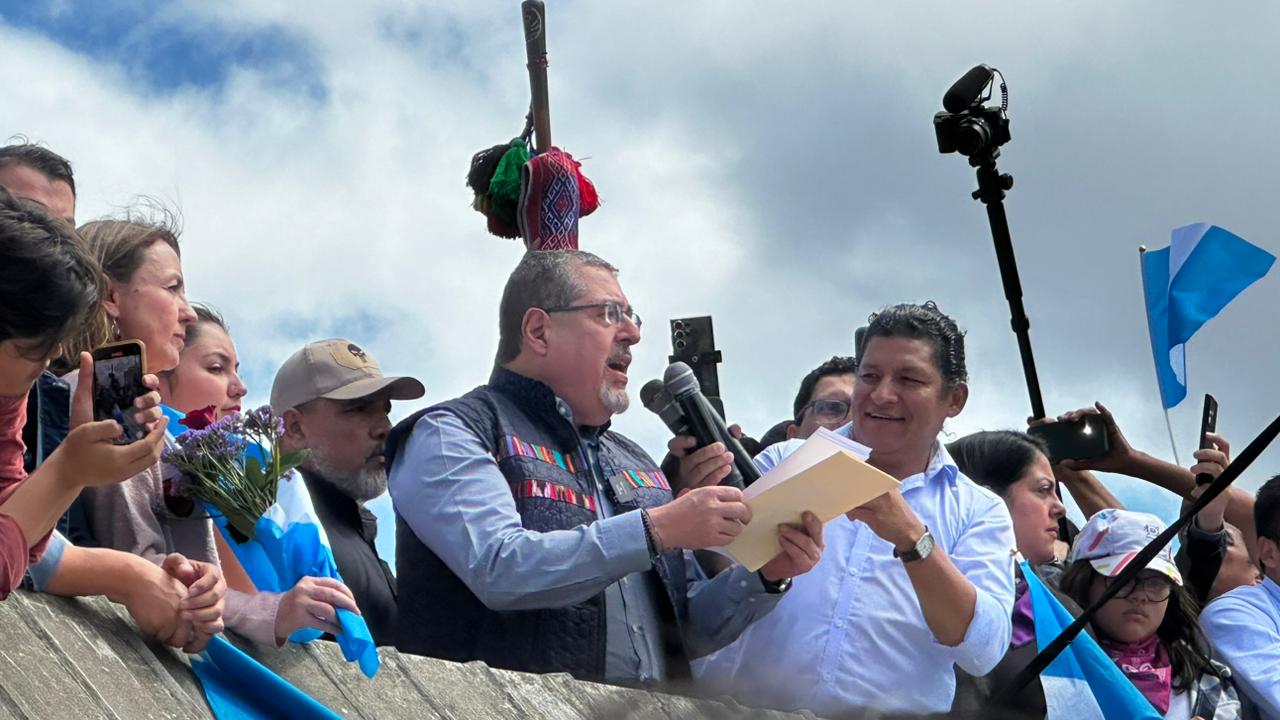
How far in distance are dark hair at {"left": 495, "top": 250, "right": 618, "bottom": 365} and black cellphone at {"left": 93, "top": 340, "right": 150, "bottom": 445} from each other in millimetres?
1684

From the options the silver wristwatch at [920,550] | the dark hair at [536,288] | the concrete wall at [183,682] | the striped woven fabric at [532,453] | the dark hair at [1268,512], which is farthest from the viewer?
the dark hair at [1268,512]

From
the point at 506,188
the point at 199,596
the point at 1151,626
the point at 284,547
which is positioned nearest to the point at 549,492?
the point at 284,547

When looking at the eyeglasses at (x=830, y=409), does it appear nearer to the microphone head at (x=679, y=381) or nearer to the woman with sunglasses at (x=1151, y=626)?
the woman with sunglasses at (x=1151, y=626)

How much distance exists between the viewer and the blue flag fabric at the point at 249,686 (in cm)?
321

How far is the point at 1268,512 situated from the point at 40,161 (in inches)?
168

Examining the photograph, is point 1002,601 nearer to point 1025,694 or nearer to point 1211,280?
point 1025,694

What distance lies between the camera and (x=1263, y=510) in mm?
6031

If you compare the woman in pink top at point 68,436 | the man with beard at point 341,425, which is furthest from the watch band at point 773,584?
the woman in pink top at point 68,436

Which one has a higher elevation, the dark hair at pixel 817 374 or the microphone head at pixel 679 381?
the dark hair at pixel 817 374

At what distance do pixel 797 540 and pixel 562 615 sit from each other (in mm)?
600

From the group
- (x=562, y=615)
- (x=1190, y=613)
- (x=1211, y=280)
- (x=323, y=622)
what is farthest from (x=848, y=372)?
(x=323, y=622)

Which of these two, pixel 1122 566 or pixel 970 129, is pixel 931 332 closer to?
pixel 1122 566

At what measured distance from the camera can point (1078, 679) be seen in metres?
4.85

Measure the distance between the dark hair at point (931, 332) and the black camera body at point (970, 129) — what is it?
1863 millimetres
